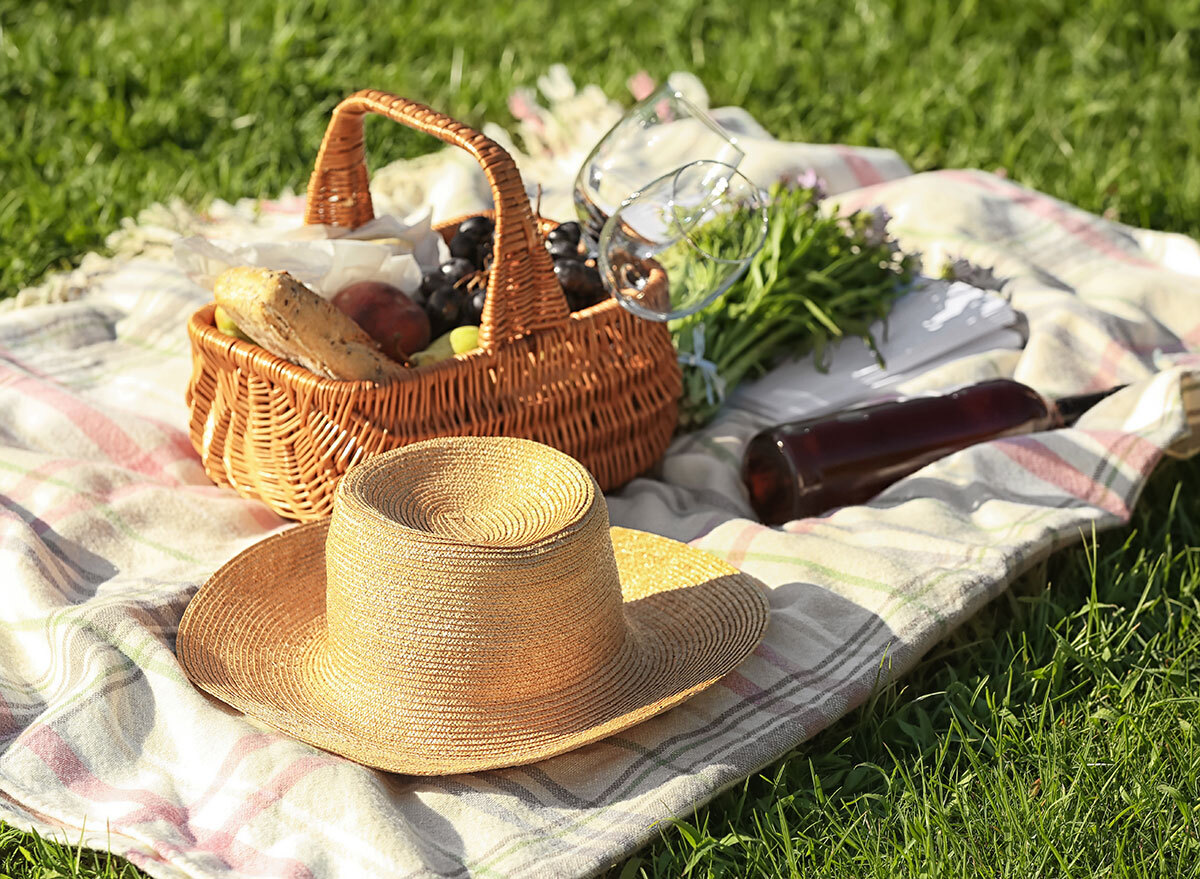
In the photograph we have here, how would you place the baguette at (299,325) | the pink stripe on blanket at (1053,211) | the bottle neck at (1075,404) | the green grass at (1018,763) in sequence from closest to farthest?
the green grass at (1018,763)
the baguette at (299,325)
the bottle neck at (1075,404)
the pink stripe on blanket at (1053,211)

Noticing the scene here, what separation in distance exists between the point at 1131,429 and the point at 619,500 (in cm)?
94

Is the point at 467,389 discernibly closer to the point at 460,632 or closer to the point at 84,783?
the point at 460,632

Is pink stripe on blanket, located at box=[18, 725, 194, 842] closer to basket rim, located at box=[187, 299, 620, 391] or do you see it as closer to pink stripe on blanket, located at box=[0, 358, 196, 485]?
basket rim, located at box=[187, 299, 620, 391]

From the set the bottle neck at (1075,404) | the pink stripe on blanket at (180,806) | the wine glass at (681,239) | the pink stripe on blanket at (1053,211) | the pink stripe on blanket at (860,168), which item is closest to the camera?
the pink stripe on blanket at (180,806)

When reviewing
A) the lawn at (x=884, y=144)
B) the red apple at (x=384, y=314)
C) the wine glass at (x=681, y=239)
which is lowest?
the lawn at (x=884, y=144)

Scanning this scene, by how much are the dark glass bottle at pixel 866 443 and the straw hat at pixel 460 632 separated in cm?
49

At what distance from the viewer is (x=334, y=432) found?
2.20 meters

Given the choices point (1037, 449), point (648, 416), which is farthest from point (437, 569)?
point (1037, 449)

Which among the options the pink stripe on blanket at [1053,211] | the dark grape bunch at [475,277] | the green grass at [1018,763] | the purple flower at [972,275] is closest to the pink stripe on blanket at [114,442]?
the dark grape bunch at [475,277]

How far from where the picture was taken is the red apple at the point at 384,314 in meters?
A: 2.31

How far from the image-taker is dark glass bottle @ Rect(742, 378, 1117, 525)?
2416mm

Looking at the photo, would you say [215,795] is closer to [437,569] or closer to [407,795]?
[407,795]

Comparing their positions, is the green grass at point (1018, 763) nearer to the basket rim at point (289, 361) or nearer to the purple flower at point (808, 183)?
the basket rim at point (289, 361)

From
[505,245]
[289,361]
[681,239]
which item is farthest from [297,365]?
[681,239]
